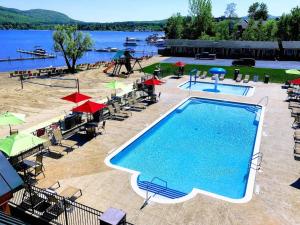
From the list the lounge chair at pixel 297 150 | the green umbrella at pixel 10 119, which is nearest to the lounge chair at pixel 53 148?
the green umbrella at pixel 10 119

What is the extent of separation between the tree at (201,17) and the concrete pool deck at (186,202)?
67603 mm

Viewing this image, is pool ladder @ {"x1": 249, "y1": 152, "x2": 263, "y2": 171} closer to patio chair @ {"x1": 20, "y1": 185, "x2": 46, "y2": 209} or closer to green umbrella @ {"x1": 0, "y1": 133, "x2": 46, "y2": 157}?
patio chair @ {"x1": 20, "y1": 185, "x2": 46, "y2": 209}

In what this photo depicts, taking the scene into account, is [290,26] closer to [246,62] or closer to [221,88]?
[246,62]

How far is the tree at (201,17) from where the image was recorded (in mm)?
81000

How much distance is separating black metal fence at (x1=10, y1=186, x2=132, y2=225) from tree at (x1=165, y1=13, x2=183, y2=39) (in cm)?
8487

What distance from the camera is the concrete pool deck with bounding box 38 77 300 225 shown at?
34.6 feet

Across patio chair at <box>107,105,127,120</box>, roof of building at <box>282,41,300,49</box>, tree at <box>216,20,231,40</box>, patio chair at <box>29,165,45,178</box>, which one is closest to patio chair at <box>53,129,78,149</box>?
patio chair at <box>29,165,45,178</box>

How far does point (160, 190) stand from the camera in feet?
42.3

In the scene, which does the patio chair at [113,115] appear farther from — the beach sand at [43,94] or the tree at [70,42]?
the tree at [70,42]

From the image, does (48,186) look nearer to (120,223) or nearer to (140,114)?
(120,223)

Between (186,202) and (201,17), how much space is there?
77.7 metres

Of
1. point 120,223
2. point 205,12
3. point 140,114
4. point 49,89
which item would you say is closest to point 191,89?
point 140,114

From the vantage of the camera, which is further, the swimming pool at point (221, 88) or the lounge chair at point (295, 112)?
the swimming pool at point (221, 88)

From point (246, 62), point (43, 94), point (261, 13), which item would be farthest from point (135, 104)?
point (261, 13)
